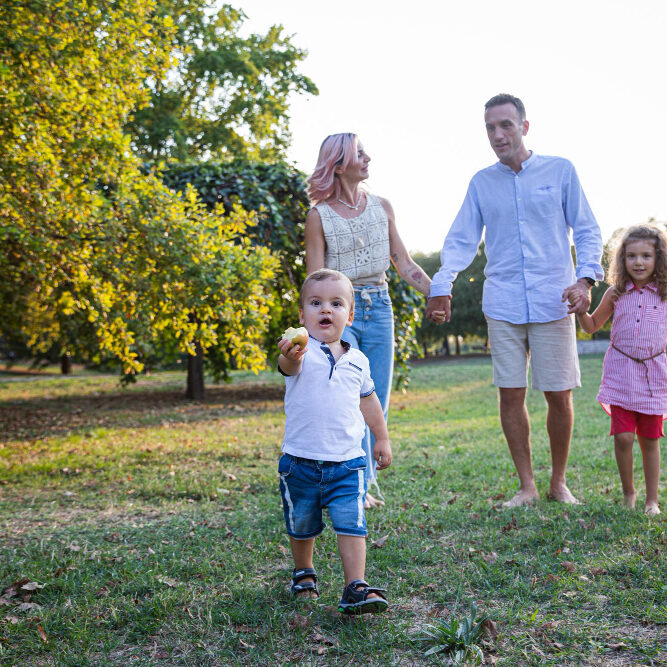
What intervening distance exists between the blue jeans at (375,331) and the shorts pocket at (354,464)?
3.95 feet

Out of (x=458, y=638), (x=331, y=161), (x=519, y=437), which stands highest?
(x=331, y=161)

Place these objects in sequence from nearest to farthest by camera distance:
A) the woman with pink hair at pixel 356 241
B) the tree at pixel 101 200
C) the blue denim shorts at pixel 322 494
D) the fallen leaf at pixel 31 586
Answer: the blue denim shorts at pixel 322 494 → the fallen leaf at pixel 31 586 → the woman with pink hair at pixel 356 241 → the tree at pixel 101 200

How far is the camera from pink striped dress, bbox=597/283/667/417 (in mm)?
3916

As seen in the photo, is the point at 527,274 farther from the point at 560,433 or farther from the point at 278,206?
the point at 278,206

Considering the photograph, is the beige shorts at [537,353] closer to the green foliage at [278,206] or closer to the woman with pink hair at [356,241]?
the woman with pink hair at [356,241]

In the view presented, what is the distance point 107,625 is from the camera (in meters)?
2.59

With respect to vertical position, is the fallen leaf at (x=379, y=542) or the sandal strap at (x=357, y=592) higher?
the sandal strap at (x=357, y=592)

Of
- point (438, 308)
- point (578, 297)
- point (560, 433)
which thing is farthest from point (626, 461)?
point (438, 308)

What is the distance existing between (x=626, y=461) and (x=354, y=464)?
2.11 meters

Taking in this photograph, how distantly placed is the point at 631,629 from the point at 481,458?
3856 mm

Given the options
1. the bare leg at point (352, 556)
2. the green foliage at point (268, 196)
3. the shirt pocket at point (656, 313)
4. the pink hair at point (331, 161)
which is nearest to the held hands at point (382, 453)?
the bare leg at point (352, 556)

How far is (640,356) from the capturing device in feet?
13.1

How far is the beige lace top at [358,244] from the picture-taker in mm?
3887

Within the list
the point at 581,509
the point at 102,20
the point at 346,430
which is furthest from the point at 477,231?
the point at 102,20
